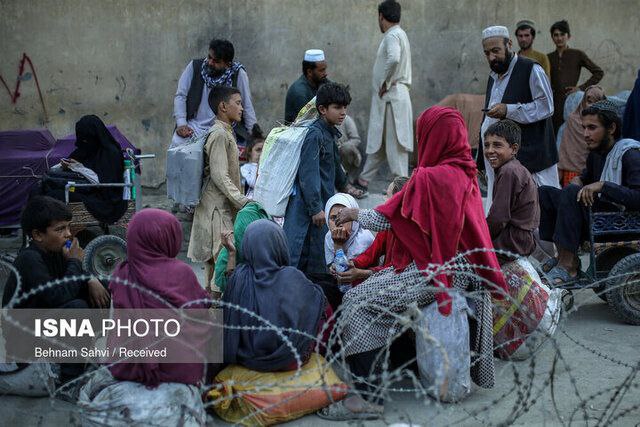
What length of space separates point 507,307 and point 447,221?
94cm

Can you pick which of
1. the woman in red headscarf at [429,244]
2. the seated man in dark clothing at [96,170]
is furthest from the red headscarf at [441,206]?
the seated man in dark clothing at [96,170]

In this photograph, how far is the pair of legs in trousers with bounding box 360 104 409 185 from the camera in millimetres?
9422

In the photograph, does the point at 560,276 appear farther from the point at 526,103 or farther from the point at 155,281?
the point at 155,281

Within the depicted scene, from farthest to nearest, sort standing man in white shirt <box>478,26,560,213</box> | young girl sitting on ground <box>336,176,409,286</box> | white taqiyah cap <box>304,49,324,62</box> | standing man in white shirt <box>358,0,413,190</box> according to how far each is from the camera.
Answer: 1. standing man in white shirt <box>358,0,413,190</box>
2. white taqiyah cap <box>304,49,324,62</box>
3. standing man in white shirt <box>478,26,560,213</box>
4. young girl sitting on ground <box>336,176,409,286</box>

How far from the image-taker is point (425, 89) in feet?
33.6

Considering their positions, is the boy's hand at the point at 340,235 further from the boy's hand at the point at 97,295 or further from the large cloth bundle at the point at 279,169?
the boy's hand at the point at 97,295

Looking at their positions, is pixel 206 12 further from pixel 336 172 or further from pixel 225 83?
pixel 336 172

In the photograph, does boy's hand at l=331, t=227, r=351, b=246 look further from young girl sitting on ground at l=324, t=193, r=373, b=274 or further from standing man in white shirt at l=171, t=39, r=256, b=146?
standing man in white shirt at l=171, t=39, r=256, b=146

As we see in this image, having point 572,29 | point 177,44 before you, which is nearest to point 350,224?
point 177,44

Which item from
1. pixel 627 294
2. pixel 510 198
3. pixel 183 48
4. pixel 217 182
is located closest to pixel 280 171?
pixel 217 182

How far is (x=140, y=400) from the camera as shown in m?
4.46

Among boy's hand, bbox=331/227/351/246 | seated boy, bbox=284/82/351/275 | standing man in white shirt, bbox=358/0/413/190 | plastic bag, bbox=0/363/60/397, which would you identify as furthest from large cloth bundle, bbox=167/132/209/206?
standing man in white shirt, bbox=358/0/413/190

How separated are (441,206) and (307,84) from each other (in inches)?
153

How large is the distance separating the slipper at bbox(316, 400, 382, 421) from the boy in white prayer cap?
4.10 metres
